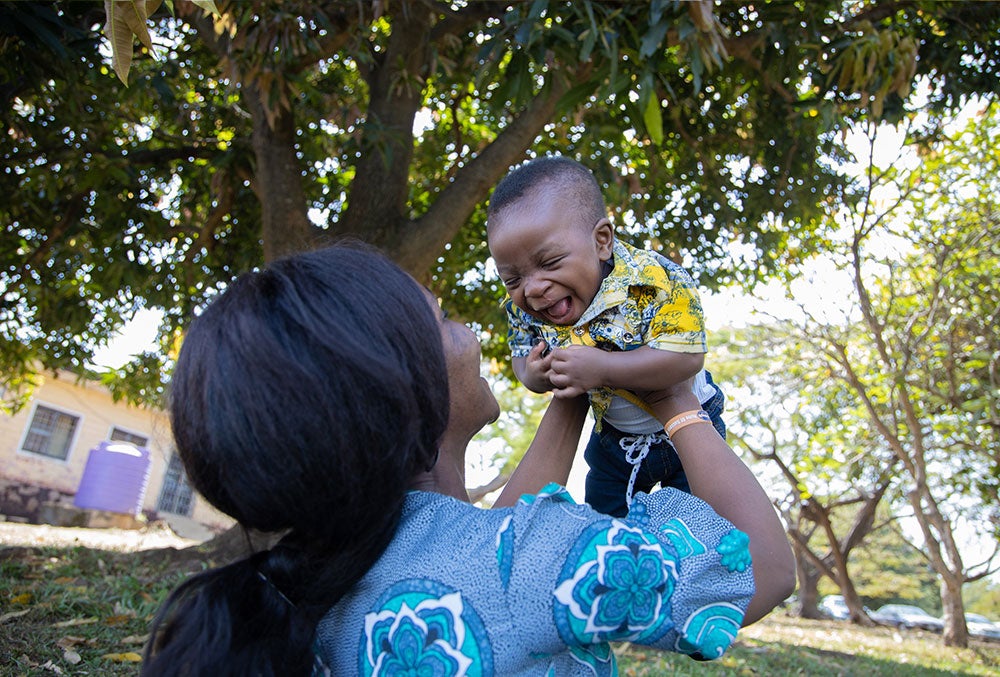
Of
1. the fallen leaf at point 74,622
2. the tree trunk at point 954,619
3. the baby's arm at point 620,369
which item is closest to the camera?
the baby's arm at point 620,369

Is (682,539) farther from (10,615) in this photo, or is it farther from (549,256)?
(10,615)

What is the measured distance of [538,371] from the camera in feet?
6.21

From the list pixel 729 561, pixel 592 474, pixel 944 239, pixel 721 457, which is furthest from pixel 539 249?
pixel 944 239

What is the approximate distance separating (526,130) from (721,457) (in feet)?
14.0

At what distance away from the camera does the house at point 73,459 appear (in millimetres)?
14570

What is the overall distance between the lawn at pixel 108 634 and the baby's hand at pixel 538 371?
2.13 meters

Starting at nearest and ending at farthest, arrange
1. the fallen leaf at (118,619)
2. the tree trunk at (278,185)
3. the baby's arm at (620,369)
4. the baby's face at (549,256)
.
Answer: the baby's arm at (620,369), the baby's face at (549,256), the fallen leaf at (118,619), the tree trunk at (278,185)

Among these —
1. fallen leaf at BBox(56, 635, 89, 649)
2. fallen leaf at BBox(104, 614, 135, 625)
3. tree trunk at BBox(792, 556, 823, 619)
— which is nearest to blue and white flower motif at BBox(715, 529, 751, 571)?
fallen leaf at BBox(56, 635, 89, 649)

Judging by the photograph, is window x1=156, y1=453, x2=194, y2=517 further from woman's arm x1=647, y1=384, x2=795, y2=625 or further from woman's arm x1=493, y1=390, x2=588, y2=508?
woman's arm x1=647, y1=384, x2=795, y2=625

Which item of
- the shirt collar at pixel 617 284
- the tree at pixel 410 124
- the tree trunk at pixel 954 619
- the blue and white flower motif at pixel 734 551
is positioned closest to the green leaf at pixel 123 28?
the shirt collar at pixel 617 284

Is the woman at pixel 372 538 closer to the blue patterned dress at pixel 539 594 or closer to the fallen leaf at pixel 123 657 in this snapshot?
the blue patterned dress at pixel 539 594

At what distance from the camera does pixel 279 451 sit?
1.07 metres

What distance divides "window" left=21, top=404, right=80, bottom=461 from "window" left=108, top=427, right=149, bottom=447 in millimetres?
940

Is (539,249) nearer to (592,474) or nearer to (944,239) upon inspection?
(592,474)
